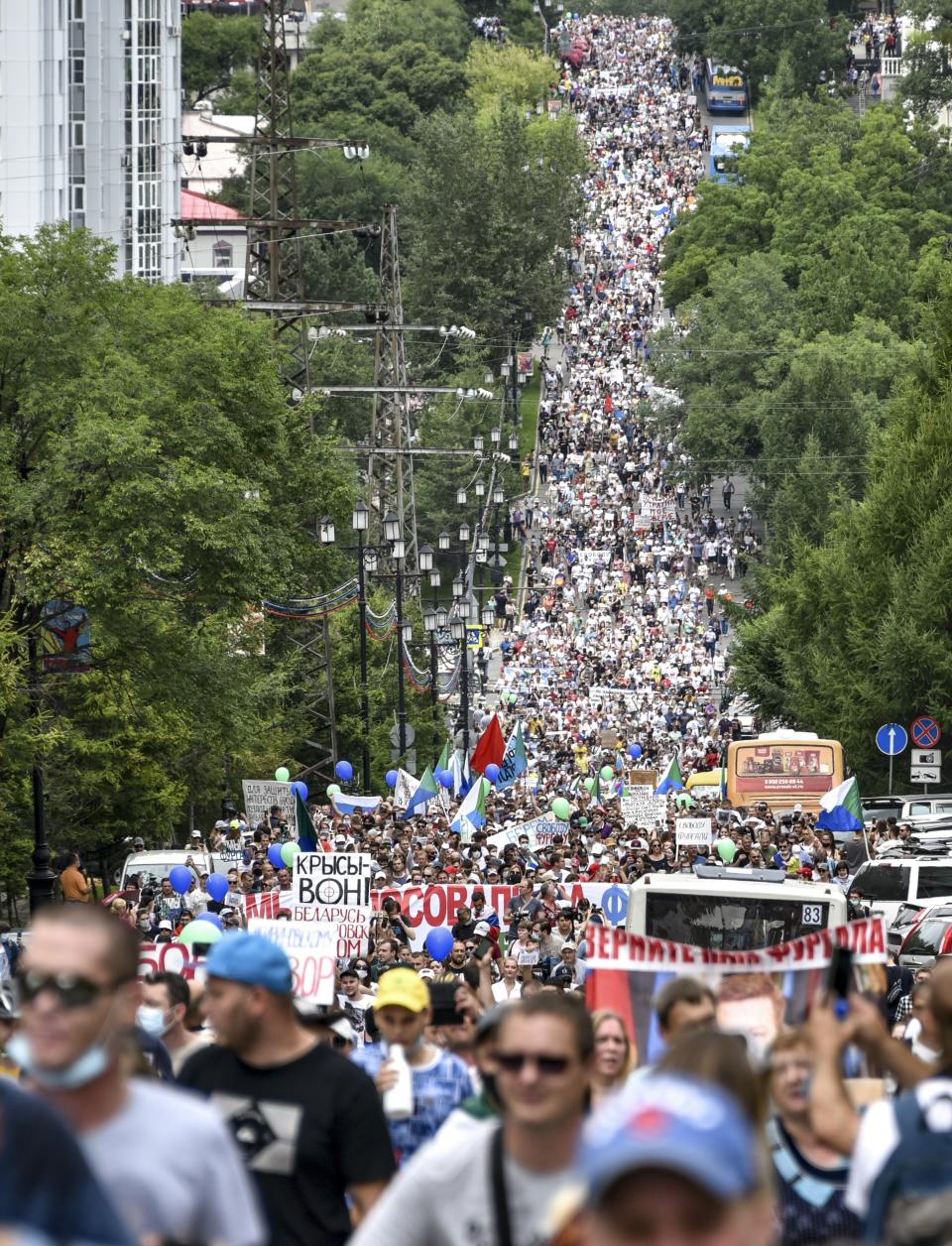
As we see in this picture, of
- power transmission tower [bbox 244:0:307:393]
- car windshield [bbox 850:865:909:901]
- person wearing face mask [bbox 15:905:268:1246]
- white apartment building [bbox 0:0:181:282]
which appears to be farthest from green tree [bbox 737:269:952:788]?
person wearing face mask [bbox 15:905:268:1246]

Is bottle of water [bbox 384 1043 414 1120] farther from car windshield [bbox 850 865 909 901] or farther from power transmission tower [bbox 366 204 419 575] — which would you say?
power transmission tower [bbox 366 204 419 575]

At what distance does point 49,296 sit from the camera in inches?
1565

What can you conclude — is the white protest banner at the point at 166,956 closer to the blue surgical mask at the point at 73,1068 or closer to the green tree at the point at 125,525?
the blue surgical mask at the point at 73,1068

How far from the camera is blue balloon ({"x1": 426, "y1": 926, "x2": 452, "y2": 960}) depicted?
2283cm

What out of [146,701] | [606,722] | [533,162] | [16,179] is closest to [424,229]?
[533,162]

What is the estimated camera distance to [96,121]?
373 feet

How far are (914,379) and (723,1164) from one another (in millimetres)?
55128

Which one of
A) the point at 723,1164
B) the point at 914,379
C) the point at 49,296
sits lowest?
the point at 914,379

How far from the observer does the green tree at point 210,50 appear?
576ft

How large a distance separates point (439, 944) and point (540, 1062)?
1677cm

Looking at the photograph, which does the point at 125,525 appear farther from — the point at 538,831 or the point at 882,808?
the point at 882,808

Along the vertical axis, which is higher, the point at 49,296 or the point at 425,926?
the point at 49,296

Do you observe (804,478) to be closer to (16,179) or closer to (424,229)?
(16,179)

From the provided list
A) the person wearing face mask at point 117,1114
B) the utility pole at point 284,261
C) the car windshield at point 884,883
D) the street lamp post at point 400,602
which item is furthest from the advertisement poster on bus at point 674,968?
the utility pole at point 284,261
